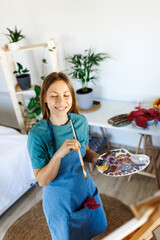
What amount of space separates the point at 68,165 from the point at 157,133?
1.00m

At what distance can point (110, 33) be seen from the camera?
7.64ft

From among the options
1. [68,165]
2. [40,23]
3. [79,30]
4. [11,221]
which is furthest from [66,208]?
[40,23]

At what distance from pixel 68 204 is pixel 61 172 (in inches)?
6.4

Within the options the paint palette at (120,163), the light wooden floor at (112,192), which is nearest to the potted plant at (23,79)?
the light wooden floor at (112,192)

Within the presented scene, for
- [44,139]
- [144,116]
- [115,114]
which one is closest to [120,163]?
[44,139]

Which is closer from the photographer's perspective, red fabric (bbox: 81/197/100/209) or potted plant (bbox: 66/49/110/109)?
red fabric (bbox: 81/197/100/209)

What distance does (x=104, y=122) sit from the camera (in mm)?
2238

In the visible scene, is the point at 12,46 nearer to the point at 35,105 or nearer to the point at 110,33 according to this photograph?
the point at 35,105

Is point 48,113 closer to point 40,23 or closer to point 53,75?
point 53,75

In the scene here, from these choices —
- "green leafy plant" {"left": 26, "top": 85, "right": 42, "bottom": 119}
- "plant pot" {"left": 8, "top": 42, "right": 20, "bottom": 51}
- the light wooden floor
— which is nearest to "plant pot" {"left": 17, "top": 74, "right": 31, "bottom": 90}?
"green leafy plant" {"left": 26, "top": 85, "right": 42, "bottom": 119}

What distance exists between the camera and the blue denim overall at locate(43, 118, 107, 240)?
1.15m

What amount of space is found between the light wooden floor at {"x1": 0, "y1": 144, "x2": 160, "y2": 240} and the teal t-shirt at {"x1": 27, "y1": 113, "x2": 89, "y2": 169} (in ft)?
4.10

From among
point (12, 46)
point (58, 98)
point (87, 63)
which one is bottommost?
point (87, 63)

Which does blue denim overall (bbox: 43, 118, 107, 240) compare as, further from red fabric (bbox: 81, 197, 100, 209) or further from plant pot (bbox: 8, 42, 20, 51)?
plant pot (bbox: 8, 42, 20, 51)
